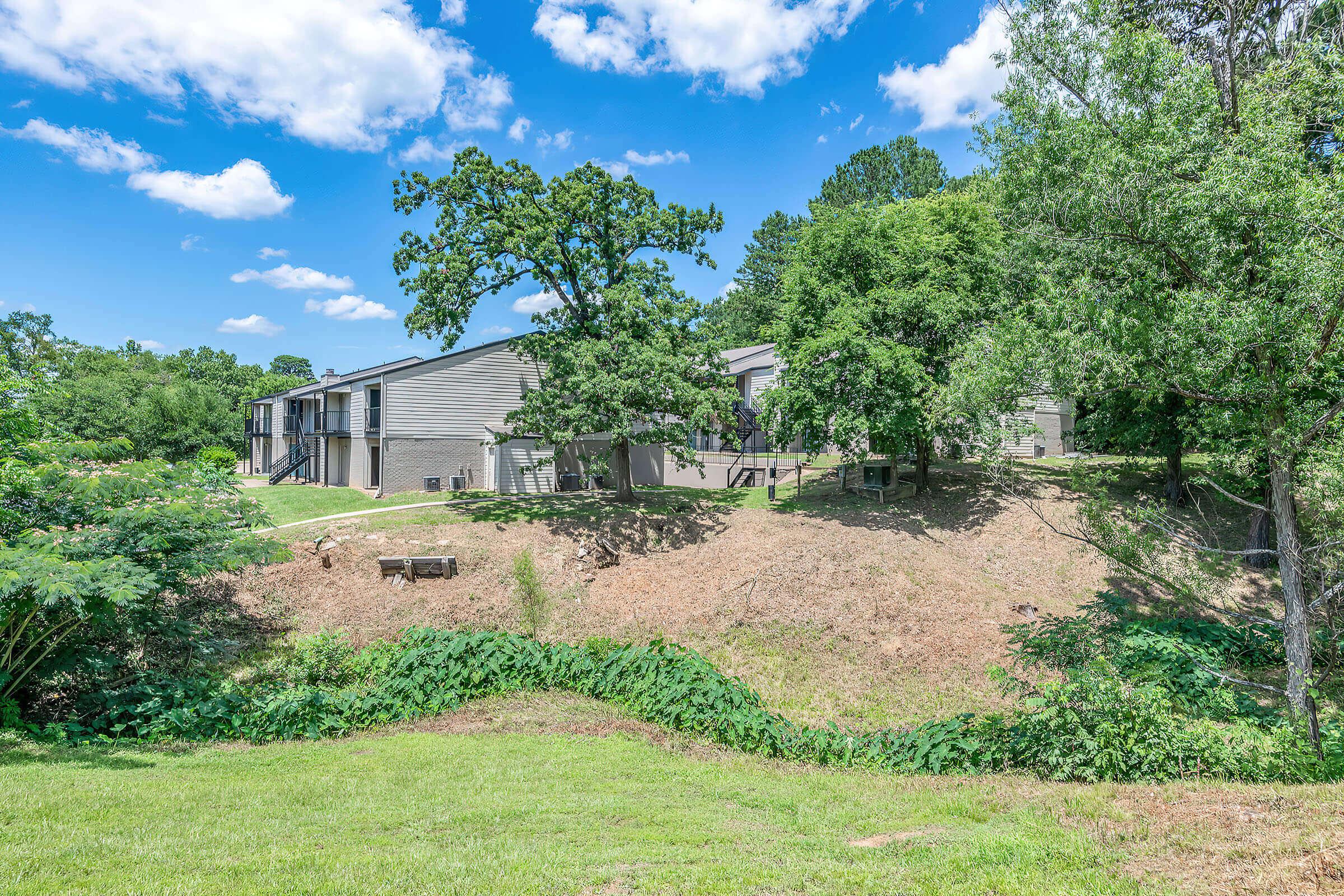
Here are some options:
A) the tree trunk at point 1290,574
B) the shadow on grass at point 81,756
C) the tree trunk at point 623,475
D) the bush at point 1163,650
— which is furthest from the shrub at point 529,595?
the tree trunk at point 1290,574

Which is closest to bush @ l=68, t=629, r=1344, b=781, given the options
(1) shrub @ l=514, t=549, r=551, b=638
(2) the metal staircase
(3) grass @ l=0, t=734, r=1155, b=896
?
(3) grass @ l=0, t=734, r=1155, b=896

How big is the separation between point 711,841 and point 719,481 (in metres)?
21.5

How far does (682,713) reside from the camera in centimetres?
952

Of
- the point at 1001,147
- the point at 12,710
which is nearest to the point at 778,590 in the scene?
the point at 1001,147

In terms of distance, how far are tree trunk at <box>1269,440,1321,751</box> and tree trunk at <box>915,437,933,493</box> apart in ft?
37.0

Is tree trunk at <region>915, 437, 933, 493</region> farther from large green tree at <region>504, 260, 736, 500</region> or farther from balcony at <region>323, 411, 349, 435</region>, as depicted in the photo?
balcony at <region>323, 411, 349, 435</region>

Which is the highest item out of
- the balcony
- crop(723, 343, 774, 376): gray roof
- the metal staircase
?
crop(723, 343, 774, 376): gray roof

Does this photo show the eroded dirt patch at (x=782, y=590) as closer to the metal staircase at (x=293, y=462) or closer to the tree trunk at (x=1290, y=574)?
the tree trunk at (x=1290, y=574)

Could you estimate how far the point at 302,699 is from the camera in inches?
364

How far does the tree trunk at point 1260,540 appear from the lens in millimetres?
15375

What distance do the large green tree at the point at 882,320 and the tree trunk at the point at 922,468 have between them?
4cm

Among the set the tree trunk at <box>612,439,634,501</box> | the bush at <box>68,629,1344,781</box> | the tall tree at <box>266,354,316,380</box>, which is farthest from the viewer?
the tall tree at <box>266,354,316,380</box>

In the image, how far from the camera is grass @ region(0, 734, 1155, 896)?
14.7 feet

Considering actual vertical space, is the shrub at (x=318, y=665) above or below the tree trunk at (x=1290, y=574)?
below
